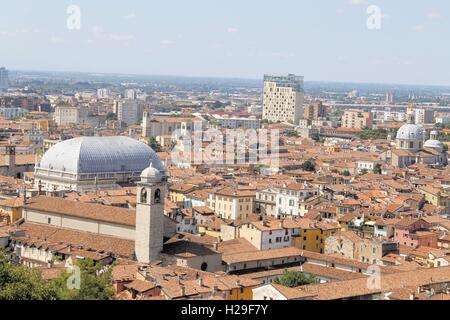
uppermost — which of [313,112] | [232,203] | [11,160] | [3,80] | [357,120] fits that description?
[3,80]

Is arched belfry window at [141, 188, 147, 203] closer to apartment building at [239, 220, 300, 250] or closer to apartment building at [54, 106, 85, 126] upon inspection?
apartment building at [239, 220, 300, 250]

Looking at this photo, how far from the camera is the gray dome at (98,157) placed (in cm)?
2765

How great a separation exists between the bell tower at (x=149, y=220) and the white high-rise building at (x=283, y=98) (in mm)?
65708

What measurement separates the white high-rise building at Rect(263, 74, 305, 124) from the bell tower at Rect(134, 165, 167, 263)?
6571cm

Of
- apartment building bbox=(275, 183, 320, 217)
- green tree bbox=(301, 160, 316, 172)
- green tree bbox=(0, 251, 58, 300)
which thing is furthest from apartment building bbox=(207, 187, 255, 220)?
green tree bbox=(0, 251, 58, 300)

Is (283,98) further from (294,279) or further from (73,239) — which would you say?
(294,279)

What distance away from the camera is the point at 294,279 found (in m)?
15.0

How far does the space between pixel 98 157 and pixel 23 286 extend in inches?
679

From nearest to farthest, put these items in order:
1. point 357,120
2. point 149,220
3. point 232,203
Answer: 1. point 149,220
2. point 232,203
3. point 357,120

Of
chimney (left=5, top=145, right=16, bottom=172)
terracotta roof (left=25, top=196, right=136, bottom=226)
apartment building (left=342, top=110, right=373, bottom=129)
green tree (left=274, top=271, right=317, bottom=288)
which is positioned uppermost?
terracotta roof (left=25, top=196, right=136, bottom=226)

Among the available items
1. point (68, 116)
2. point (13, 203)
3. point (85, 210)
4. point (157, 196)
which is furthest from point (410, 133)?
point (157, 196)

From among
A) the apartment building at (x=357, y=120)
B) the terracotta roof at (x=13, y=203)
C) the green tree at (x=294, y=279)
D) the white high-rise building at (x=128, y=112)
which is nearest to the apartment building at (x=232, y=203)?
the terracotta roof at (x=13, y=203)

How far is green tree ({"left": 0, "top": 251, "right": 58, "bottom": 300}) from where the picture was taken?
35.2ft

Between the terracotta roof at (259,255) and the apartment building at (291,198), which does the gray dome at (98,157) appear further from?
the terracotta roof at (259,255)
